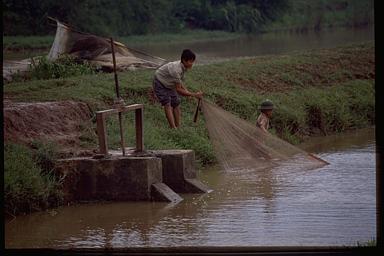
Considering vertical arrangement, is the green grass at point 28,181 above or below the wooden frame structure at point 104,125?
below

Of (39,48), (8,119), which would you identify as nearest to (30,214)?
(8,119)

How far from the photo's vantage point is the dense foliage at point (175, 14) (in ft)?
95.3

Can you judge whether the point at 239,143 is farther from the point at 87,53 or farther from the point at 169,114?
the point at 87,53

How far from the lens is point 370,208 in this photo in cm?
897

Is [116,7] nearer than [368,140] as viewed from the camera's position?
No

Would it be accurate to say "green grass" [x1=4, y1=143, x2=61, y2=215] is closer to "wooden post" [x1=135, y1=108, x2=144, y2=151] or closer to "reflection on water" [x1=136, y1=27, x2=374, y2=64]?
"wooden post" [x1=135, y1=108, x2=144, y2=151]

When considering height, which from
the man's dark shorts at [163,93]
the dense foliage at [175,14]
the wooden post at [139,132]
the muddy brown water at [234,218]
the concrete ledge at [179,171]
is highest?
the dense foliage at [175,14]

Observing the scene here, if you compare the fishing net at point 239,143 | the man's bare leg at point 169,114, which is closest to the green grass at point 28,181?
the fishing net at point 239,143

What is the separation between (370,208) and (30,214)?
3319 mm

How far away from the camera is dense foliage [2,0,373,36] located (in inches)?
1144

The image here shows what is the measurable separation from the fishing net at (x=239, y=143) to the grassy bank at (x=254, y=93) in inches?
39.6

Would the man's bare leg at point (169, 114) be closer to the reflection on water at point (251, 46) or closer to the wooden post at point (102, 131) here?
the wooden post at point (102, 131)

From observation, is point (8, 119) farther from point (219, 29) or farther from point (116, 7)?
point (219, 29)

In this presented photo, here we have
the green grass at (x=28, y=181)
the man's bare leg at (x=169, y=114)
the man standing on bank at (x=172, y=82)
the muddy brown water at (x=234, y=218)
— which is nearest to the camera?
the muddy brown water at (x=234, y=218)
